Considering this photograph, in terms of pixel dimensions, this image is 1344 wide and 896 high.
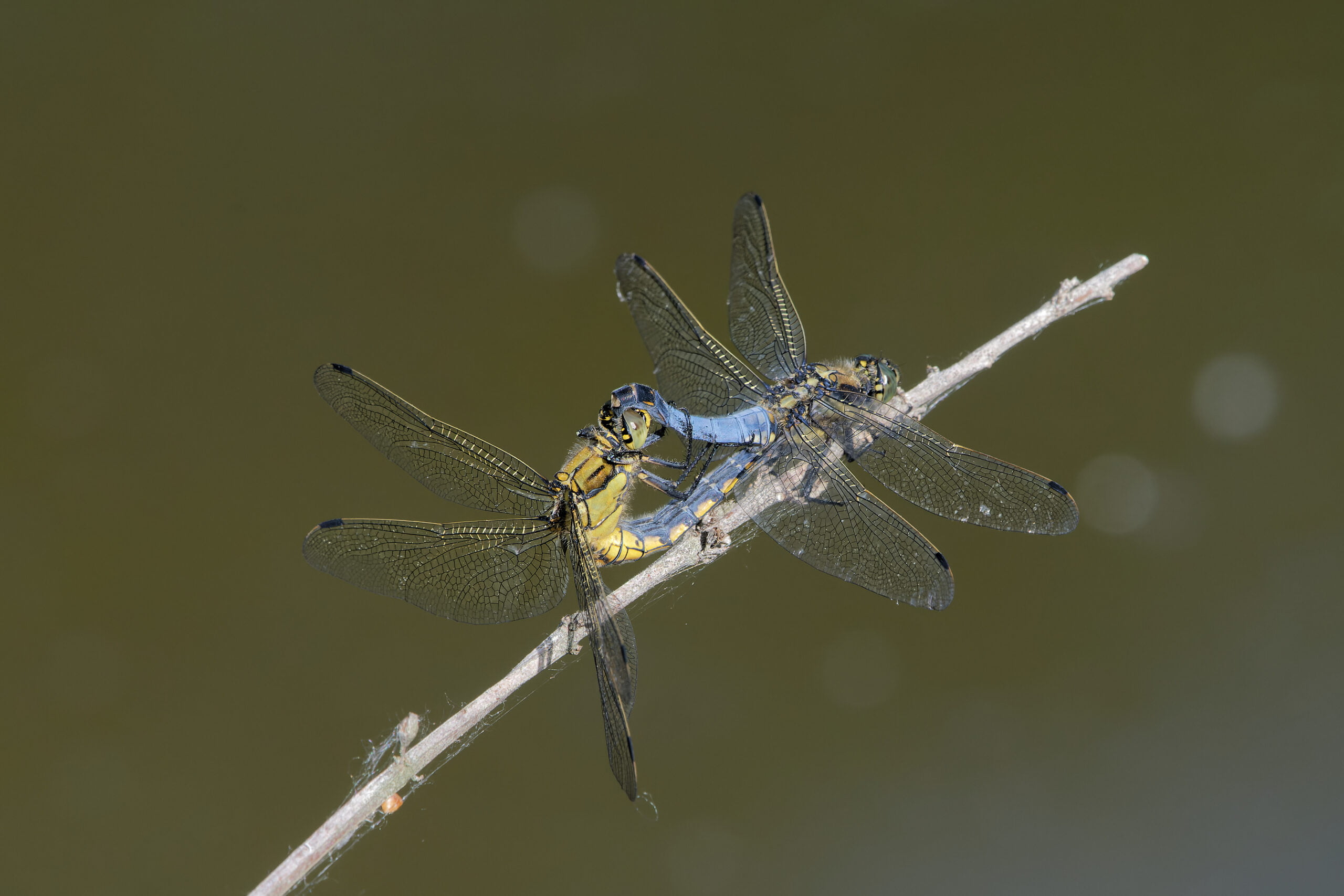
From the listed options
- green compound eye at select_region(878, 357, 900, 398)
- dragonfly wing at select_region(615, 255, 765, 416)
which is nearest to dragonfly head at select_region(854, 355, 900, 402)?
green compound eye at select_region(878, 357, 900, 398)

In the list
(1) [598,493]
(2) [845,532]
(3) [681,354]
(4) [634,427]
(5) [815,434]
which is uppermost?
(3) [681,354]

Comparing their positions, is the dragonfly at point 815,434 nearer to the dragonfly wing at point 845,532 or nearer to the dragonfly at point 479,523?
the dragonfly wing at point 845,532

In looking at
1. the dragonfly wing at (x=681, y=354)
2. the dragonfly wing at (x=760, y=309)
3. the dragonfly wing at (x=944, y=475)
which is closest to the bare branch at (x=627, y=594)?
the dragonfly wing at (x=944, y=475)

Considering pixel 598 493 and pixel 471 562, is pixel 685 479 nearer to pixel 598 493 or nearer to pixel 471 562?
pixel 598 493

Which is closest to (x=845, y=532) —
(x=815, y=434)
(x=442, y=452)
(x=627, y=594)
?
(x=815, y=434)

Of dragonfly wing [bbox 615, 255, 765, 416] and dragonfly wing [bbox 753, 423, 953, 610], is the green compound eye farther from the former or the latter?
dragonfly wing [bbox 615, 255, 765, 416]

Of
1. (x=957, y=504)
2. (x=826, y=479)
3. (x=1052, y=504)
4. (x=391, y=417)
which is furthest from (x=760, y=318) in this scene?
(x=391, y=417)

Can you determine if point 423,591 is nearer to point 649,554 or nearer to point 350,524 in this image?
point 350,524
